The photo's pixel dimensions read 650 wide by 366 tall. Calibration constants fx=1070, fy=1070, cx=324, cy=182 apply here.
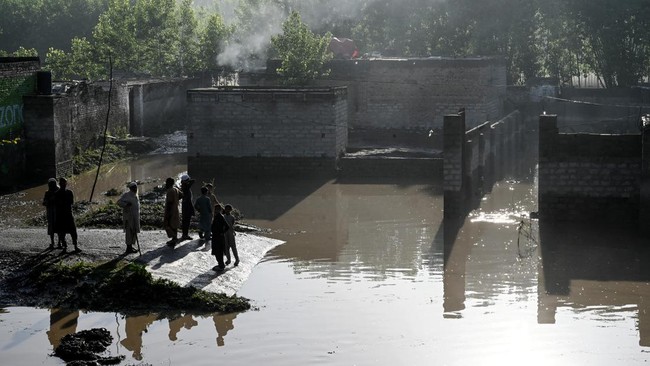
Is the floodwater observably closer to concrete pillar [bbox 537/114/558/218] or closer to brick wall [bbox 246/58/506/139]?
concrete pillar [bbox 537/114/558/218]

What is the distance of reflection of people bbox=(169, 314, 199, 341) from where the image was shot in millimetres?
16047

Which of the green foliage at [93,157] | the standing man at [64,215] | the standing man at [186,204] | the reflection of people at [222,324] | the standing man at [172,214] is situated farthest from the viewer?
the green foliage at [93,157]

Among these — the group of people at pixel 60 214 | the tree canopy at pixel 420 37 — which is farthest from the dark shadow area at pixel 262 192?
the tree canopy at pixel 420 37

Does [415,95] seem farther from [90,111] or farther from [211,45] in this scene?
[211,45]

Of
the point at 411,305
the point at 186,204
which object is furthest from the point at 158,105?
the point at 411,305

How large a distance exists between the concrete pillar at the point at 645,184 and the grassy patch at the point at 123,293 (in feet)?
32.0

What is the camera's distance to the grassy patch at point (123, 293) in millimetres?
16969

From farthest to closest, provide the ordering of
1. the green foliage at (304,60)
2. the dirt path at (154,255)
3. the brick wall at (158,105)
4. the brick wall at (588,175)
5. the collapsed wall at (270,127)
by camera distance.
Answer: the green foliage at (304,60) < the brick wall at (158,105) < the collapsed wall at (270,127) < the brick wall at (588,175) < the dirt path at (154,255)

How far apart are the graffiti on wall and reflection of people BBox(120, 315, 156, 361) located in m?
15.0

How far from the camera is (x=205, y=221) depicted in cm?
2048

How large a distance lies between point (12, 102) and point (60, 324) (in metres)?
15.8

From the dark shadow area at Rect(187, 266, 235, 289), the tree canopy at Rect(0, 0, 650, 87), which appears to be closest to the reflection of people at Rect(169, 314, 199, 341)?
the dark shadow area at Rect(187, 266, 235, 289)

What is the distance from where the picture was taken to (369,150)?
36.8 m

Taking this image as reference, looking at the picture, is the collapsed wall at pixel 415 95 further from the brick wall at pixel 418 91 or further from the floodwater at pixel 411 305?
the floodwater at pixel 411 305
